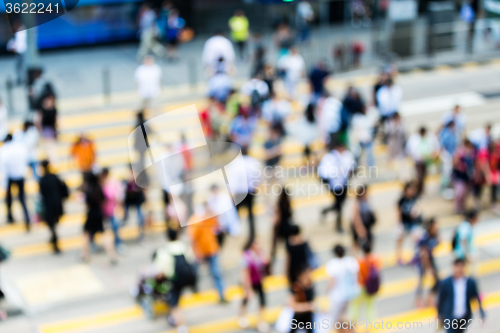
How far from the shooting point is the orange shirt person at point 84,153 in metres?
12.3

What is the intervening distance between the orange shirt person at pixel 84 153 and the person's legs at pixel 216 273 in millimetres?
3540

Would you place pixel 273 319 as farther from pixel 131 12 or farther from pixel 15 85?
pixel 131 12

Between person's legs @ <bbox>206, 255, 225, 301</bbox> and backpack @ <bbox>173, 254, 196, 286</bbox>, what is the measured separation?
0.91 metres

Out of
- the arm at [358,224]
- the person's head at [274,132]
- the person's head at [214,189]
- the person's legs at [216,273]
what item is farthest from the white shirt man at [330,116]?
the person's legs at [216,273]

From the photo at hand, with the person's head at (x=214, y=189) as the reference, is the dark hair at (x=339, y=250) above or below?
below

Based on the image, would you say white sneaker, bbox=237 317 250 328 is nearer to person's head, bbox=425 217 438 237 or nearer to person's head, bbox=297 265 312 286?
person's head, bbox=297 265 312 286

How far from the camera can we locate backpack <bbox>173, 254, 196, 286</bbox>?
8.78 metres

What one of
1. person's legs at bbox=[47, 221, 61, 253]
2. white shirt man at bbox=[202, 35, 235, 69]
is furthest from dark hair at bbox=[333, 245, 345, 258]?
white shirt man at bbox=[202, 35, 235, 69]

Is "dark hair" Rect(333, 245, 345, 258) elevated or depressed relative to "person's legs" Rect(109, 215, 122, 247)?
elevated

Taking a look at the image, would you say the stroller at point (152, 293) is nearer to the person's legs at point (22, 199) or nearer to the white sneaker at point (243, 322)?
the white sneaker at point (243, 322)

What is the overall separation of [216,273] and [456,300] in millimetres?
3162

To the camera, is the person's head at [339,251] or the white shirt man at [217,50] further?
the white shirt man at [217,50]

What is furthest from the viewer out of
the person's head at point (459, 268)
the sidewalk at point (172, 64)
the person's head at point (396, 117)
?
the sidewalk at point (172, 64)

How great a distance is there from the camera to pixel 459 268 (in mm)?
8062
